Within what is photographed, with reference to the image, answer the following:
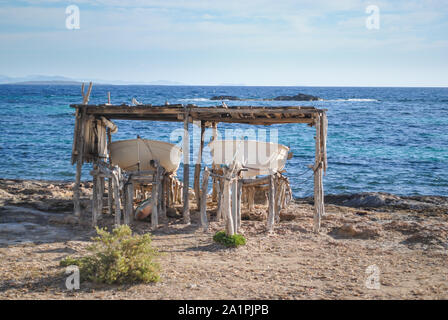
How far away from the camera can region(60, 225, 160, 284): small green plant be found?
27.1 ft

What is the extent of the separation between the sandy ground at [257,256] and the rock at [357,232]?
0.03m

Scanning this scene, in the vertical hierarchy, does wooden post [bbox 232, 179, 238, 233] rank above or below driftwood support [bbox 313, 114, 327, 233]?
below

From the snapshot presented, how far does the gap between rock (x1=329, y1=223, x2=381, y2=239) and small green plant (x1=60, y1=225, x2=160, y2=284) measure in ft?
18.5

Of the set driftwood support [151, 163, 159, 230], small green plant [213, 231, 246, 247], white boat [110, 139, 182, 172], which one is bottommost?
small green plant [213, 231, 246, 247]

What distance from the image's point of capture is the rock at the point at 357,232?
1212 cm

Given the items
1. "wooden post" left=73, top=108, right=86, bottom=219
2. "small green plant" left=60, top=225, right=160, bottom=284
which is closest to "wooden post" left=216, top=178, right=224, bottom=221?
"wooden post" left=73, top=108, right=86, bottom=219

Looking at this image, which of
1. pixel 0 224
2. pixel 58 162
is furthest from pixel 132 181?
pixel 58 162

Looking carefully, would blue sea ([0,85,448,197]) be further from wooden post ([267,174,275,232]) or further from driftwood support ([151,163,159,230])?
driftwood support ([151,163,159,230])

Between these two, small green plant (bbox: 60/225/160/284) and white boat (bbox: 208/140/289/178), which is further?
white boat (bbox: 208/140/289/178)

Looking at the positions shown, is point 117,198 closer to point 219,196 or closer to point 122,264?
point 219,196

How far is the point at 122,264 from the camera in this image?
8.24m
